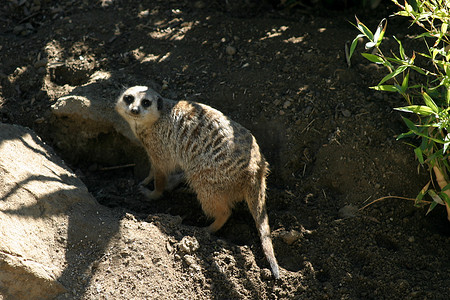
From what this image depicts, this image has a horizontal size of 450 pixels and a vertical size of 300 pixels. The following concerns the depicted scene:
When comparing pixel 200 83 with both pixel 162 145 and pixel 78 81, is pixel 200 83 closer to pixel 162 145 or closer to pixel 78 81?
pixel 162 145

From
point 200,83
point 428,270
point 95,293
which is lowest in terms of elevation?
point 428,270

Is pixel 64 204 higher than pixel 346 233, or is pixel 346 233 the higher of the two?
pixel 64 204

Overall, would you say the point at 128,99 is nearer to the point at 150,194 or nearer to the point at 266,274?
the point at 150,194

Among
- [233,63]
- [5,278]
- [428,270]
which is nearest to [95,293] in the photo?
[5,278]

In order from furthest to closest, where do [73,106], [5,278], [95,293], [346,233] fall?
[73,106]
[346,233]
[95,293]
[5,278]

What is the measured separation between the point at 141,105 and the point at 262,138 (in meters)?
1.01

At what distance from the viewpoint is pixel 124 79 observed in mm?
4098

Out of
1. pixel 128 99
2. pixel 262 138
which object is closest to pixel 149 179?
pixel 128 99

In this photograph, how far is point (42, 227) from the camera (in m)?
2.72

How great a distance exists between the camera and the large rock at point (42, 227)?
248 centimetres

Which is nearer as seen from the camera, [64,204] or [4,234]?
[4,234]

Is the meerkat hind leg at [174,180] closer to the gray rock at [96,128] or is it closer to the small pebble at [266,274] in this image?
A: the gray rock at [96,128]

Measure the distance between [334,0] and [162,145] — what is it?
228 cm

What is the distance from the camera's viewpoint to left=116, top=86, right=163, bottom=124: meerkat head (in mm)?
3451
